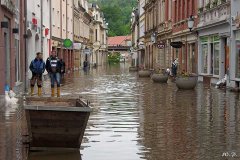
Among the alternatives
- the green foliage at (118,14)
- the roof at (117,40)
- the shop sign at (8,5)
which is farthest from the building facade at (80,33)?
the roof at (117,40)

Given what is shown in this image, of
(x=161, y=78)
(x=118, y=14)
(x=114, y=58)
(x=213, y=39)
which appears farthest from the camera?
(x=118, y=14)

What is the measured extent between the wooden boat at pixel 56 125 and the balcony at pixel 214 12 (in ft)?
65.4

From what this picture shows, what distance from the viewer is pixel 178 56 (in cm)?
4472

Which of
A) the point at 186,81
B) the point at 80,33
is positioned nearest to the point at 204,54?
the point at 186,81

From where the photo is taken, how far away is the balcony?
92.9 feet

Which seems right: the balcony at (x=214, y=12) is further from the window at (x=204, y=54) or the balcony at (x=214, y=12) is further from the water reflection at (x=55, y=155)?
the water reflection at (x=55, y=155)

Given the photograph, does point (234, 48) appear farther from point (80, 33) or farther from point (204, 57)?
point (80, 33)

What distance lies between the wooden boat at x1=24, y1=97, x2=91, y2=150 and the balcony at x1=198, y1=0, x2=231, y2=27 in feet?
65.4

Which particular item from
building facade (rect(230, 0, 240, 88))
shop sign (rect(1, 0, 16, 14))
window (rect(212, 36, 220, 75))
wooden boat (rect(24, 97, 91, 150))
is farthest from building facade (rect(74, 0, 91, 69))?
wooden boat (rect(24, 97, 91, 150))

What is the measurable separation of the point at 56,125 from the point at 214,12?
76.3 ft

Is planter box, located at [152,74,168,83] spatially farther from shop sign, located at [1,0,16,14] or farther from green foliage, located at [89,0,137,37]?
green foliage, located at [89,0,137,37]

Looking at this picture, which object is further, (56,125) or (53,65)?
(53,65)

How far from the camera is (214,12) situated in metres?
31.0

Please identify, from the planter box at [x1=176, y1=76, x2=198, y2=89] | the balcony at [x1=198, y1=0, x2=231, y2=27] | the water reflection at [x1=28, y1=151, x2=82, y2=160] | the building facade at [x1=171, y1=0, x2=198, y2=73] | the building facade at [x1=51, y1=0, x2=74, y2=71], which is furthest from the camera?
the building facade at [x1=51, y1=0, x2=74, y2=71]
